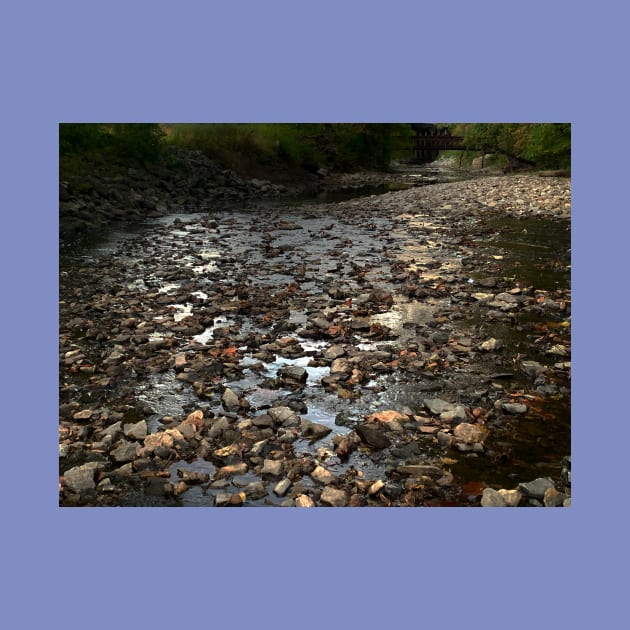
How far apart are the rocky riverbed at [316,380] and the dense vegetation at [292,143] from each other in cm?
1211

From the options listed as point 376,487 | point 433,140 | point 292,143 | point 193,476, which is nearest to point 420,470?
point 376,487

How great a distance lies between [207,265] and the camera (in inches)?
667

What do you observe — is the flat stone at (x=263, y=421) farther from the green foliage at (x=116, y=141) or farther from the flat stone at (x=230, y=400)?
the green foliage at (x=116, y=141)

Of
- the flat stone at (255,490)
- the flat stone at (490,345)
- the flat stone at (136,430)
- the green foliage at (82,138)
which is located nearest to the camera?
the flat stone at (255,490)

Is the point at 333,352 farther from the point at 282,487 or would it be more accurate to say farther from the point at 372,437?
the point at 282,487

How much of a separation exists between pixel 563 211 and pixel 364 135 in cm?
3546

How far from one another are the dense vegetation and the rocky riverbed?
39.7ft

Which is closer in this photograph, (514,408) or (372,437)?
(372,437)

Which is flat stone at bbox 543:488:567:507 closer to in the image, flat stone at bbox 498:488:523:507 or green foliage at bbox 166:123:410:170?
flat stone at bbox 498:488:523:507

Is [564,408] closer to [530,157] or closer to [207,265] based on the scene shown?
[207,265]

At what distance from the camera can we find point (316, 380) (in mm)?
8703

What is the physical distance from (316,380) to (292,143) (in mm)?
42546

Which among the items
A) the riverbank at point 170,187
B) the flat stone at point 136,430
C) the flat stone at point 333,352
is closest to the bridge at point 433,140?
the riverbank at point 170,187

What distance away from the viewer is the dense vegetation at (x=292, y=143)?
2864cm
